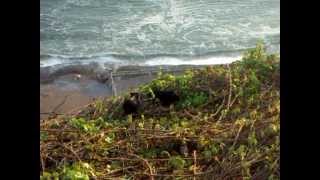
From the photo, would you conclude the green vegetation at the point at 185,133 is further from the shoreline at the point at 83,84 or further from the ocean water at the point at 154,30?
the ocean water at the point at 154,30

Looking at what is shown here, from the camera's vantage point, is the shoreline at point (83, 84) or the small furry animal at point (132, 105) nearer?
the small furry animal at point (132, 105)

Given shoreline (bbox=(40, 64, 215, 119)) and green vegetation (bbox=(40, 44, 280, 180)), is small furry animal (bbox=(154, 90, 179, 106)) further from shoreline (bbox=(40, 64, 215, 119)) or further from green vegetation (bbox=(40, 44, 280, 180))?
shoreline (bbox=(40, 64, 215, 119))

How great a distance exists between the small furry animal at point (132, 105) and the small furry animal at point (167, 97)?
6.9 inches

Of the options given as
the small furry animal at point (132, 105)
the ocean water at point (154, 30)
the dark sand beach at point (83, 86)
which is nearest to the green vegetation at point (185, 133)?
the small furry animal at point (132, 105)

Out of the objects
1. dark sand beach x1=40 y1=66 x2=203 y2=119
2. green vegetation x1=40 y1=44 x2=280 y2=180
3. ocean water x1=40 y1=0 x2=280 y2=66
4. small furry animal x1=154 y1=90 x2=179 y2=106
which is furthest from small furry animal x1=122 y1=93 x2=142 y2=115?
ocean water x1=40 y1=0 x2=280 y2=66

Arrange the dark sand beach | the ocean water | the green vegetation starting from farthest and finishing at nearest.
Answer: the ocean water → the dark sand beach → the green vegetation

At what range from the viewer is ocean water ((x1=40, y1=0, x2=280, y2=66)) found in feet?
17.7

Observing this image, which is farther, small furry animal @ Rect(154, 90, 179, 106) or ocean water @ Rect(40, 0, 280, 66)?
ocean water @ Rect(40, 0, 280, 66)

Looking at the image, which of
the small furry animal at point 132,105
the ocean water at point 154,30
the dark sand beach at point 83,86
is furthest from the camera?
the ocean water at point 154,30

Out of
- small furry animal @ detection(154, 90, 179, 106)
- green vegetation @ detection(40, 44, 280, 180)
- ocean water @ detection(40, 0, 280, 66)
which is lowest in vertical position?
green vegetation @ detection(40, 44, 280, 180)

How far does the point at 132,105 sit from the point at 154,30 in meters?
2.14

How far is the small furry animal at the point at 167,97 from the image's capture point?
4008 mm

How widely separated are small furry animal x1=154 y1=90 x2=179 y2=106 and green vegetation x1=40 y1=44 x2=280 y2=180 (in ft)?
0.16
